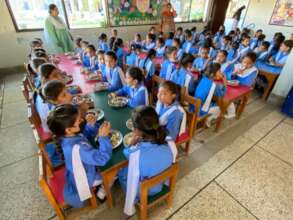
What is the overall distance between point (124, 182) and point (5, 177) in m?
1.46

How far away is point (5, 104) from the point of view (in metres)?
3.10

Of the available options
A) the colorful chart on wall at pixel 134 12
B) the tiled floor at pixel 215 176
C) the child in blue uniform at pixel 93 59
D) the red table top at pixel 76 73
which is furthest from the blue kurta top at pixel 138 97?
the colorful chart on wall at pixel 134 12

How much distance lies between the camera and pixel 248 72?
2.49 meters

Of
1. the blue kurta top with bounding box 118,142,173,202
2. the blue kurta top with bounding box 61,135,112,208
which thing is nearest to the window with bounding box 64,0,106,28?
the blue kurta top with bounding box 61,135,112,208

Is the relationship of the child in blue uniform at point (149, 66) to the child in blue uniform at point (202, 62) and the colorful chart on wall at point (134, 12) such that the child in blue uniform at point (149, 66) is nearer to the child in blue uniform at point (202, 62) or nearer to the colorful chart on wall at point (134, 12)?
the child in blue uniform at point (202, 62)

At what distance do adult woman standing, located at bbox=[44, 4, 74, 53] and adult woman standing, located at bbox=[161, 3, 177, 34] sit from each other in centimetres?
330

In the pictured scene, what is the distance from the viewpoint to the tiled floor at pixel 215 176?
151cm

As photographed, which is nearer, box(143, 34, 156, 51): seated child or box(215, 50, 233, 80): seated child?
box(215, 50, 233, 80): seated child

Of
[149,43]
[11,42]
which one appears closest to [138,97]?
[149,43]

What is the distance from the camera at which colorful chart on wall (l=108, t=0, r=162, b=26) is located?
17.8 feet

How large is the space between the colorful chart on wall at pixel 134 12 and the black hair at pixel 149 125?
5.51m

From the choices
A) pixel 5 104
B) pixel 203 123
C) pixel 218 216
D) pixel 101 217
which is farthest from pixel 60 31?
pixel 218 216

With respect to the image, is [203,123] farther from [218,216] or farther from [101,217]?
[101,217]

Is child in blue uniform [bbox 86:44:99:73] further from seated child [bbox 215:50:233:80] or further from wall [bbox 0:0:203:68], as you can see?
wall [bbox 0:0:203:68]
